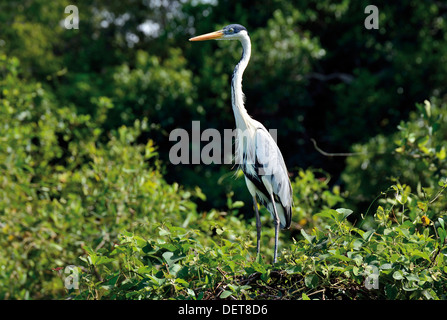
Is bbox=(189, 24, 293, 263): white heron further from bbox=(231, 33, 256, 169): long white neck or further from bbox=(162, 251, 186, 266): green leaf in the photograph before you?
bbox=(162, 251, 186, 266): green leaf

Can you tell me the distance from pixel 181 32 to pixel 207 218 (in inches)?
279

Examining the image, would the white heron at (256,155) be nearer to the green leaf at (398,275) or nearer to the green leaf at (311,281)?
the green leaf at (311,281)

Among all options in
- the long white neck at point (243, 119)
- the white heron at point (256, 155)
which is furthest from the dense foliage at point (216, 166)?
the long white neck at point (243, 119)

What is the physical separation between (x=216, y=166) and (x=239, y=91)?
561 cm

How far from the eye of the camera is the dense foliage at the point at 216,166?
3.06 m

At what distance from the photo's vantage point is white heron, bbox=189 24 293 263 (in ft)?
13.7

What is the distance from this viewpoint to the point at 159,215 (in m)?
4.92

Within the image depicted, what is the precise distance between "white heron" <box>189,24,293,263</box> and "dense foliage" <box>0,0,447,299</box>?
0.96ft

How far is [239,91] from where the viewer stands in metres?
4.12

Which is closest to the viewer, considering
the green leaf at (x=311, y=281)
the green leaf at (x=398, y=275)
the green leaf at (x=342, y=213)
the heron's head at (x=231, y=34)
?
the green leaf at (x=398, y=275)

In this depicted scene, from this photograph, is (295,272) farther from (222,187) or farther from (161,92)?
(161,92)

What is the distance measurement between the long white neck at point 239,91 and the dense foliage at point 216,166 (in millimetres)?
707

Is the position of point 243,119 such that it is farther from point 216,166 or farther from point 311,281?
point 216,166

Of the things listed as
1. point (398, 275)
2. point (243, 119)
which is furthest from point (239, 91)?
point (398, 275)
